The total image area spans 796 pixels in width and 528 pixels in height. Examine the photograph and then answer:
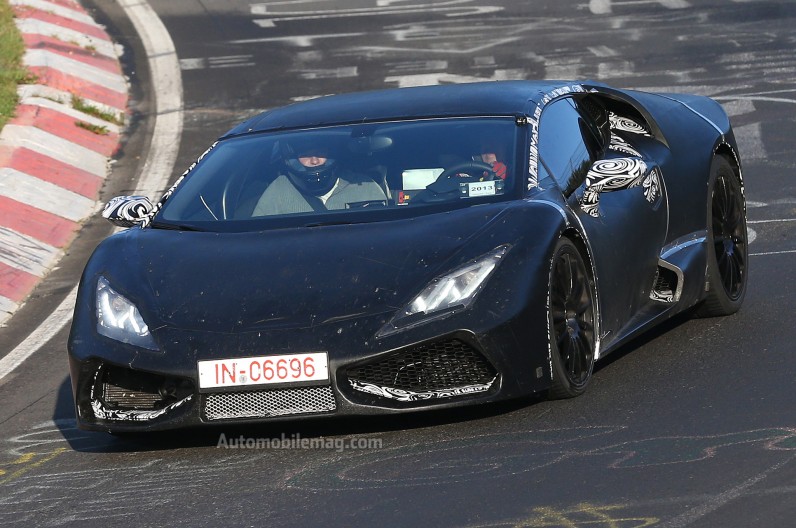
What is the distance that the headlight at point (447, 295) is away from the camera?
554 cm

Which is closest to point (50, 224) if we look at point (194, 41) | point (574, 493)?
point (574, 493)

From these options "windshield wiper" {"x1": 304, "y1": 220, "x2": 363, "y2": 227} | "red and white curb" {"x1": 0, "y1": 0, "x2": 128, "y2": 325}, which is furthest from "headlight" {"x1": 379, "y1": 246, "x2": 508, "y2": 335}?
"red and white curb" {"x1": 0, "y1": 0, "x2": 128, "y2": 325}

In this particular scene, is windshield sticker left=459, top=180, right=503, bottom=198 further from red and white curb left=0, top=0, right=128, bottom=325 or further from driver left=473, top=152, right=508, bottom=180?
red and white curb left=0, top=0, right=128, bottom=325

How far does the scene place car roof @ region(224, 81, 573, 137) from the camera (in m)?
6.90

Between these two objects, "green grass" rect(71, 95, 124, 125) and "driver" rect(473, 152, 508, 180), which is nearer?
"driver" rect(473, 152, 508, 180)

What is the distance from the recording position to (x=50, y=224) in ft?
37.0

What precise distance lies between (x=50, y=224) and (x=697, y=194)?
5.42 metres

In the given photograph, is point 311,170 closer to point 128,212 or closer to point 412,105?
point 412,105

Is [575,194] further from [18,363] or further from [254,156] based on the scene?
[18,363]

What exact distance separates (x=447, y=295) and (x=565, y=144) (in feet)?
5.18

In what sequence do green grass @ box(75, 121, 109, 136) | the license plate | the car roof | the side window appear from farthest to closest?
1. green grass @ box(75, 121, 109, 136)
2. the car roof
3. the side window
4. the license plate

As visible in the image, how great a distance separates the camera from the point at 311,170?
22.1ft

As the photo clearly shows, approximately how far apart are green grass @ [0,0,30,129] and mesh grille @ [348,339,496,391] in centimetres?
869

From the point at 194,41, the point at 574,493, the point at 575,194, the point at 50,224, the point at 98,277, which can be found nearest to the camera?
the point at 574,493
